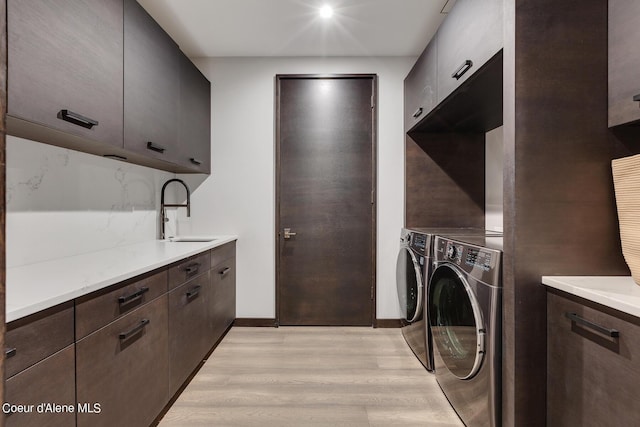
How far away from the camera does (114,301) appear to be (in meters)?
1.28

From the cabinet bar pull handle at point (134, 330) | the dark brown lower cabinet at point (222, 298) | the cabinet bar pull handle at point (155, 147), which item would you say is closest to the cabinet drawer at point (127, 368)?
the cabinet bar pull handle at point (134, 330)

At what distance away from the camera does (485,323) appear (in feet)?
4.62

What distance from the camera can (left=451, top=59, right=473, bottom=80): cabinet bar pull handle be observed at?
64.2 inches

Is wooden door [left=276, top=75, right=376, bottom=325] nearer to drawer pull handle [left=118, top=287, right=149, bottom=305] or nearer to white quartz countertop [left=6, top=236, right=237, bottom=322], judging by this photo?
white quartz countertop [left=6, top=236, right=237, bottom=322]

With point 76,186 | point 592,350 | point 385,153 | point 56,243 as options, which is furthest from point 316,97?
point 592,350

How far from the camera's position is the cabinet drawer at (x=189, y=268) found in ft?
5.89

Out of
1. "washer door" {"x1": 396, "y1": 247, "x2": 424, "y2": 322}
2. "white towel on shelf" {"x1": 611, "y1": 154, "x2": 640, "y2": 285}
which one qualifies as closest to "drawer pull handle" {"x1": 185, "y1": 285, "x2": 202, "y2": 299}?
"washer door" {"x1": 396, "y1": 247, "x2": 424, "y2": 322}


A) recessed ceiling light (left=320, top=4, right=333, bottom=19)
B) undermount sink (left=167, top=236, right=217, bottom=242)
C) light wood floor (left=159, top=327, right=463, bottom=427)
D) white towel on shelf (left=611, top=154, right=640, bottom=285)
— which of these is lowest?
light wood floor (left=159, top=327, right=463, bottom=427)

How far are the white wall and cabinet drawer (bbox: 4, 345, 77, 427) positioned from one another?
2.07 meters

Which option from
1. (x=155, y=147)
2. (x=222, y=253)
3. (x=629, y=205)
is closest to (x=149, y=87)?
(x=155, y=147)

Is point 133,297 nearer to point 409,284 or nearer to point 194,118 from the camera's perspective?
point 194,118

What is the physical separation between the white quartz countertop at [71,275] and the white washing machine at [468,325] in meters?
1.46

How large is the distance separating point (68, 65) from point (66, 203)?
2.62 feet

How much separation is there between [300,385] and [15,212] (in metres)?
1.76
